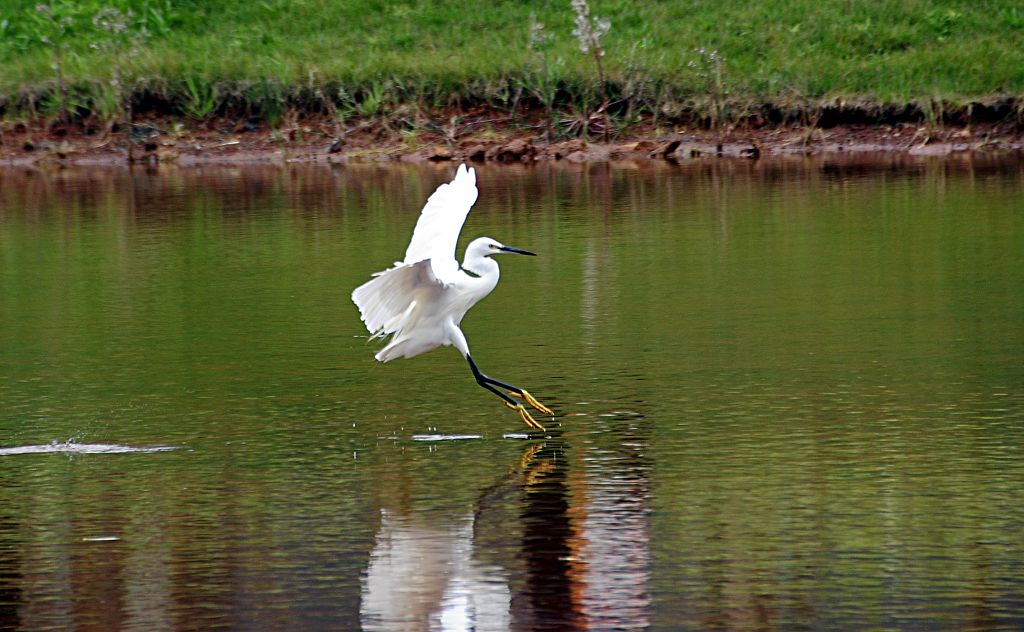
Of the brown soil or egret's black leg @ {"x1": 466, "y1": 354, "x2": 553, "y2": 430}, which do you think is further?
the brown soil

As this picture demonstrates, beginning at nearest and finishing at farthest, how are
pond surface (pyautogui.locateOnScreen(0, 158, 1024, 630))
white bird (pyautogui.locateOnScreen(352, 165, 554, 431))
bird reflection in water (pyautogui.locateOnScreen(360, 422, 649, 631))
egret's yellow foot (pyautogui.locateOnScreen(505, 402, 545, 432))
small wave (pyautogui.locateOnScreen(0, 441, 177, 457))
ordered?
bird reflection in water (pyautogui.locateOnScreen(360, 422, 649, 631)), pond surface (pyautogui.locateOnScreen(0, 158, 1024, 630)), small wave (pyautogui.locateOnScreen(0, 441, 177, 457)), egret's yellow foot (pyautogui.locateOnScreen(505, 402, 545, 432)), white bird (pyautogui.locateOnScreen(352, 165, 554, 431))

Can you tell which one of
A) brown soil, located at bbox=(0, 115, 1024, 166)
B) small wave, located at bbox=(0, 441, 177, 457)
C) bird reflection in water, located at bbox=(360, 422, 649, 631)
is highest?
brown soil, located at bbox=(0, 115, 1024, 166)

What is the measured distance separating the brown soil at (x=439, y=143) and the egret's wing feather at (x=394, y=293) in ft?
40.4

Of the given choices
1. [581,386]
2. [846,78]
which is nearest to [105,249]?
[581,386]

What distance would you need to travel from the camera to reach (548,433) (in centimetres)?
814

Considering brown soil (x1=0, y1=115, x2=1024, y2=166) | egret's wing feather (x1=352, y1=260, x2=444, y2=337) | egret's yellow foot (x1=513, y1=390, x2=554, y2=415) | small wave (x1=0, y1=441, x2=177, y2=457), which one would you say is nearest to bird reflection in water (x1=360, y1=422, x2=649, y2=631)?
egret's yellow foot (x1=513, y1=390, x2=554, y2=415)

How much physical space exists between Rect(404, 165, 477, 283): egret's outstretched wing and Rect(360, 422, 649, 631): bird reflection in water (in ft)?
4.89

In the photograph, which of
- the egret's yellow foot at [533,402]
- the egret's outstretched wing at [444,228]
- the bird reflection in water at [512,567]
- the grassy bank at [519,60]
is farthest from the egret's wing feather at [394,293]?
the grassy bank at [519,60]

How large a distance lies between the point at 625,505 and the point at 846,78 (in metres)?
15.5

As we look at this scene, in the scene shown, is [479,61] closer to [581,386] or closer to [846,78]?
[846,78]

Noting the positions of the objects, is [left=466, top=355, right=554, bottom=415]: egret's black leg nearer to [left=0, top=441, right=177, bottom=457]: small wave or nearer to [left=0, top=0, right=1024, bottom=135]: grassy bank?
[left=0, top=441, right=177, bottom=457]: small wave

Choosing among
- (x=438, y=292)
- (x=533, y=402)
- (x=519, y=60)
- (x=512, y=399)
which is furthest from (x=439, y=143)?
(x=533, y=402)

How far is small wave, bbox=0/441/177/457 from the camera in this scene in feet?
26.5

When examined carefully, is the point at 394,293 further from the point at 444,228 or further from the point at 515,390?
the point at 515,390
